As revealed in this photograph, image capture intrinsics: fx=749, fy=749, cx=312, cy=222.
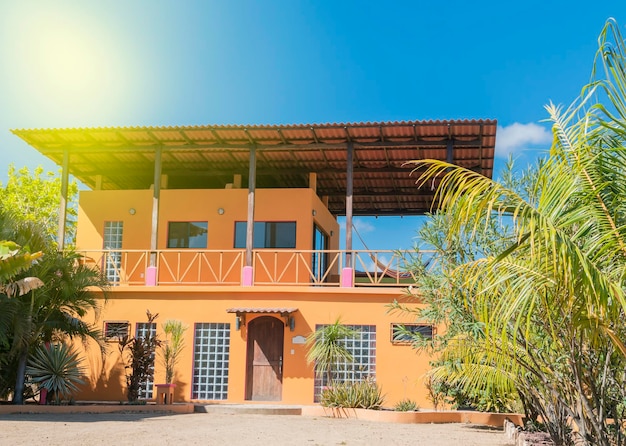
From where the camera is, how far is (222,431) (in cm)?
1143

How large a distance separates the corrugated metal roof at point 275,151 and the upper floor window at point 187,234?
1592mm

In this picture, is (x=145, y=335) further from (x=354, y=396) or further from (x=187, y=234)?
(x=354, y=396)

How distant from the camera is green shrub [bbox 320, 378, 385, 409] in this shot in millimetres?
14203

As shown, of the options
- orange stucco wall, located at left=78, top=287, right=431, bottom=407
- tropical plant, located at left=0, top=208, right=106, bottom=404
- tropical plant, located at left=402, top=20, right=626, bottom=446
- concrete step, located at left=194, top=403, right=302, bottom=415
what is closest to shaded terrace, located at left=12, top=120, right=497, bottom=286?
orange stucco wall, located at left=78, top=287, right=431, bottom=407

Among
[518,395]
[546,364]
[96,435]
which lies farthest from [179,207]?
[546,364]

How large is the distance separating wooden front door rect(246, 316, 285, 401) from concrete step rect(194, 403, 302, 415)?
1.12 metres

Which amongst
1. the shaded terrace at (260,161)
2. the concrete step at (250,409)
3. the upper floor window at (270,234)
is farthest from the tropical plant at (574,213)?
the upper floor window at (270,234)

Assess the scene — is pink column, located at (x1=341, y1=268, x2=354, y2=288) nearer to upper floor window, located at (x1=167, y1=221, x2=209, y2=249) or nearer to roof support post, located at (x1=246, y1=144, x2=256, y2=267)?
roof support post, located at (x1=246, y1=144, x2=256, y2=267)

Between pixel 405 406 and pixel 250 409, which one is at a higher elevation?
pixel 405 406

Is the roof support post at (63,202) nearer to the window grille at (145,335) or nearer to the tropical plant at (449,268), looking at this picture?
the window grille at (145,335)

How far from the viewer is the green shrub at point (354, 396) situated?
14.2 meters

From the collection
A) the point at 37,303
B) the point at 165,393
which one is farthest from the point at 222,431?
the point at 37,303

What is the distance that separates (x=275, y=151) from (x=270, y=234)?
2.49 m

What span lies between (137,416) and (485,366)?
22.8ft
